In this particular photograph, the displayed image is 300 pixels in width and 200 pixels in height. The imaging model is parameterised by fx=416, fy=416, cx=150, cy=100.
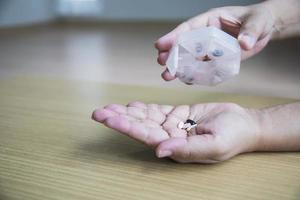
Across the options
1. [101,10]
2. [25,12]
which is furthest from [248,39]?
[101,10]

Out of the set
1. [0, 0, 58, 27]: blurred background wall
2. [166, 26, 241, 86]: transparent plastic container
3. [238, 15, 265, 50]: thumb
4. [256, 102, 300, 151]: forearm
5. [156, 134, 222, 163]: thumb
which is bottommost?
[156, 134, 222, 163]: thumb

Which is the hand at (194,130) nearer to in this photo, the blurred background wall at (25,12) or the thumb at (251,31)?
the thumb at (251,31)

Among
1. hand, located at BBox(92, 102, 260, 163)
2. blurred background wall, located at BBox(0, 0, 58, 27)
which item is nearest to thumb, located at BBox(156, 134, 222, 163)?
hand, located at BBox(92, 102, 260, 163)

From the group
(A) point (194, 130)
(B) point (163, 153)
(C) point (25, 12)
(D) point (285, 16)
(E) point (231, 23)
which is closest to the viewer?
(B) point (163, 153)

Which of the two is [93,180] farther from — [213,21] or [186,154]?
[213,21]

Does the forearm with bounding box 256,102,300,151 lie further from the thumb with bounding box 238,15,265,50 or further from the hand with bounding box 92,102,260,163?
the thumb with bounding box 238,15,265,50

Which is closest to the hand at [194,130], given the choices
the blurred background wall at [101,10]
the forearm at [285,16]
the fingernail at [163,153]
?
the fingernail at [163,153]

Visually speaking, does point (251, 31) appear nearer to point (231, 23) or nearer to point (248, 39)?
point (248, 39)
